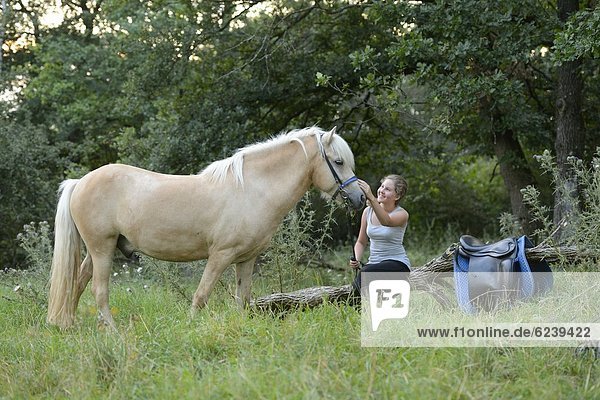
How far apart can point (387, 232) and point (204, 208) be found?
60.4 inches

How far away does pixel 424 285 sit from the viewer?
5.78 meters

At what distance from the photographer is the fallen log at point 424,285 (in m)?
5.74

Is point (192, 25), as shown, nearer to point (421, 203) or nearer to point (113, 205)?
point (113, 205)

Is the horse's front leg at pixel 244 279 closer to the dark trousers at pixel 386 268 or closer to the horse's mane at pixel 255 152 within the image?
the horse's mane at pixel 255 152

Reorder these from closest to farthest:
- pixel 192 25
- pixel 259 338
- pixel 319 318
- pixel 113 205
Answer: pixel 259 338 → pixel 319 318 → pixel 113 205 → pixel 192 25

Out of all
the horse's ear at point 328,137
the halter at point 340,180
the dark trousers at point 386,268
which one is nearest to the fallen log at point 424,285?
the dark trousers at point 386,268

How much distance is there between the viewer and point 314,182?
241 inches

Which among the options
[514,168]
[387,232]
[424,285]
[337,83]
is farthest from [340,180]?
[514,168]

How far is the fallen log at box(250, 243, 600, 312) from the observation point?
574cm

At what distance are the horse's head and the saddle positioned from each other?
3.47ft

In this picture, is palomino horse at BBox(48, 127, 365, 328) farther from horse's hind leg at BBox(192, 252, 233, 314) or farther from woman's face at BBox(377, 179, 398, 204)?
woman's face at BBox(377, 179, 398, 204)

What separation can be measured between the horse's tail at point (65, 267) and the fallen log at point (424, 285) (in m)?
1.62

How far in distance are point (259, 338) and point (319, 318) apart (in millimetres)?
620

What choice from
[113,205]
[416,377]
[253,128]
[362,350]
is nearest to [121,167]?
[113,205]
